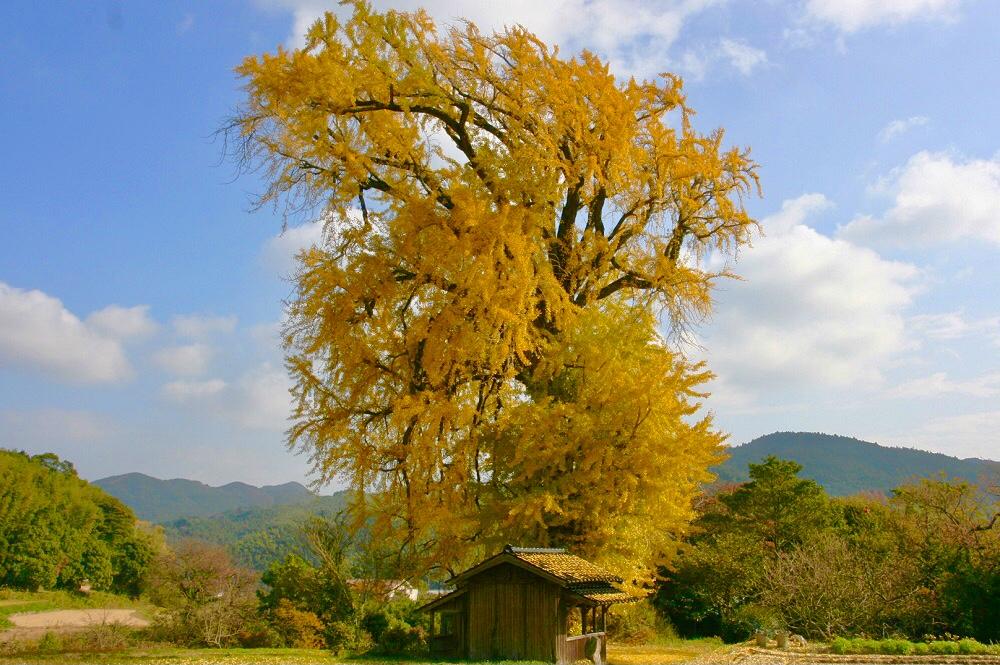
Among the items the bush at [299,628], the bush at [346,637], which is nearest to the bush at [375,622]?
the bush at [346,637]

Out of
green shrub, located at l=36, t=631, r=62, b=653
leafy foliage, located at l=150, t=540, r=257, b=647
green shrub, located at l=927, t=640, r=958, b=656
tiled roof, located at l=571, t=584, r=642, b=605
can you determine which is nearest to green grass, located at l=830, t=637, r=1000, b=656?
green shrub, located at l=927, t=640, r=958, b=656

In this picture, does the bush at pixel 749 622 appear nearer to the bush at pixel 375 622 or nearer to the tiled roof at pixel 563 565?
the tiled roof at pixel 563 565

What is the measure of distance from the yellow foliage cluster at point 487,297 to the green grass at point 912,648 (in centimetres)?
458

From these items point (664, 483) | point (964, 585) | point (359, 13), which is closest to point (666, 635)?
point (964, 585)

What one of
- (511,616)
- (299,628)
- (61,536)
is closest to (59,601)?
(61,536)

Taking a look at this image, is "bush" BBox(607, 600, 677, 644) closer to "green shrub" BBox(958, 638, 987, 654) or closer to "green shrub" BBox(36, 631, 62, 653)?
"green shrub" BBox(958, 638, 987, 654)

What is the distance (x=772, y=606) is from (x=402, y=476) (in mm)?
11796

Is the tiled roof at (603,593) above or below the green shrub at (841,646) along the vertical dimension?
above

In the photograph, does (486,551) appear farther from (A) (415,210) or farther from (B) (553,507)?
(A) (415,210)

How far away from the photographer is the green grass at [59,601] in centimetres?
4112

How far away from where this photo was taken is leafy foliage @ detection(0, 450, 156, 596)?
153 feet

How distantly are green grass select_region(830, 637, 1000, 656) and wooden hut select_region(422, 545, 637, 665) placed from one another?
548 cm

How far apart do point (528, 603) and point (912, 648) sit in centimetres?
828

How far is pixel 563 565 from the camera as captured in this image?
1426 centimetres
